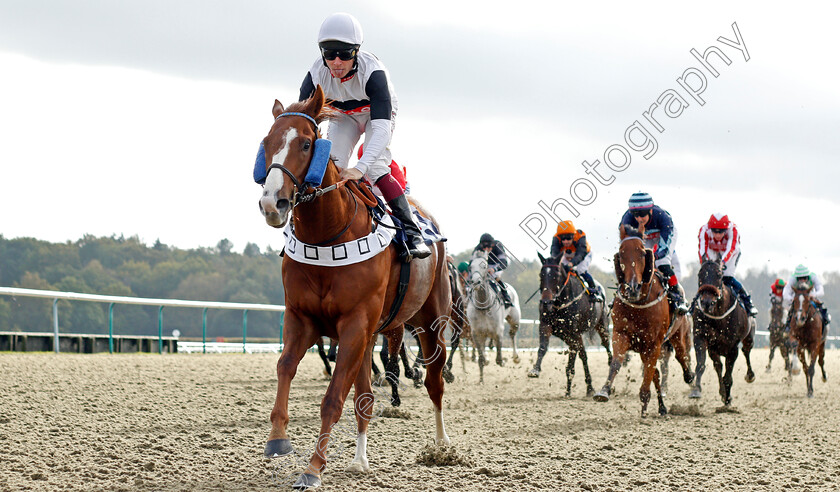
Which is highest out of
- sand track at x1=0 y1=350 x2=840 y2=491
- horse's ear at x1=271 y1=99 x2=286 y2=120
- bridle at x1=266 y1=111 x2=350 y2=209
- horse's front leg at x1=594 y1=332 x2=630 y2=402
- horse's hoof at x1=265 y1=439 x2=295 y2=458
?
horse's ear at x1=271 y1=99 x2=286 y2=120

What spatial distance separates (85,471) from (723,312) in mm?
9133

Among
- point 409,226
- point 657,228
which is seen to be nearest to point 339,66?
point 409,226

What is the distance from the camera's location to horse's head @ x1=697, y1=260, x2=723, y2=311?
38.0 feet

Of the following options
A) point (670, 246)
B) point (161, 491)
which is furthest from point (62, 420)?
point (670, 246)

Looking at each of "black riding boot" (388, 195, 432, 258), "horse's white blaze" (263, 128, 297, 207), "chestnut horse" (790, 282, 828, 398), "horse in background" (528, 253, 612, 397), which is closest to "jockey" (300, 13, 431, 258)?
"black riding boot" (388, 195, 432, 258)

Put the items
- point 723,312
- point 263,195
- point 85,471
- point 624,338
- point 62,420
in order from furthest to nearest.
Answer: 1. point 723,312
2. point 624,338
3. point 62,420
4. point 85,471
5. point 263,195

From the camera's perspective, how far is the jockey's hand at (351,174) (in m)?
5.34

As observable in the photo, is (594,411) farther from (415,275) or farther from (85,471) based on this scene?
(85,471)

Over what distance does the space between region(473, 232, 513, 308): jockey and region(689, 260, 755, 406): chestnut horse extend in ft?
13.6

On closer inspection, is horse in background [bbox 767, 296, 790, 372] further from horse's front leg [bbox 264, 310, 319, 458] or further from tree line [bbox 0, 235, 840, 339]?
tree line [bbox 0, 235, 840, 339]

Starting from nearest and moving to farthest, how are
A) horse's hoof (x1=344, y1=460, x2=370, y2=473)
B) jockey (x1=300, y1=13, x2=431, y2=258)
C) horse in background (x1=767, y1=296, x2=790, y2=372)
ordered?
jockey (x1=300, y1=13, x2=431, y2=258) < horse's hoof (x1=344, y1=460, x2=370, y2=473) < horse in background (x1=767, y1=296, x2=790, y2=372)

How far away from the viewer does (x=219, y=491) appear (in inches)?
198

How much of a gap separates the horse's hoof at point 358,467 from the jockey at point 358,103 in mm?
1464

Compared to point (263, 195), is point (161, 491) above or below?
below
